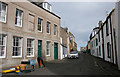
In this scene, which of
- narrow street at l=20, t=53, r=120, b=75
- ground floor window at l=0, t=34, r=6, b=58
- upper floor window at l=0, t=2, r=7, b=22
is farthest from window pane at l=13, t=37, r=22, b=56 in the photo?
narrow street at l=20, t=53, r=120, b=75

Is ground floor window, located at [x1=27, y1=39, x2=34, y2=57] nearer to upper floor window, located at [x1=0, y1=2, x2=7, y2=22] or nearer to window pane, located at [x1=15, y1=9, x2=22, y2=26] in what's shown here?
window pane, located at [x1=15, y1=9, x2=22, y2=26]

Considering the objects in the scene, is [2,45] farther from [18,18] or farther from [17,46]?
[18,18]

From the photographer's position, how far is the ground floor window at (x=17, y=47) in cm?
1303

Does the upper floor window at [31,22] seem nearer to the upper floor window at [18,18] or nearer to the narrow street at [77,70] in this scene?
the upper floor window at [18,18]

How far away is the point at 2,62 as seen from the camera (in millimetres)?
11258

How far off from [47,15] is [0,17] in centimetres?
882

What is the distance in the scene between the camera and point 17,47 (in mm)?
13391

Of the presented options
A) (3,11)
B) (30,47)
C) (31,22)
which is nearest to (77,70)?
(30,47)

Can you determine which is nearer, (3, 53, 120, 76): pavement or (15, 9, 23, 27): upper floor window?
(3, 53, 120, 76): pavement

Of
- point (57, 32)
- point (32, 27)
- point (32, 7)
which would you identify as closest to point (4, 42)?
point (32, 27)

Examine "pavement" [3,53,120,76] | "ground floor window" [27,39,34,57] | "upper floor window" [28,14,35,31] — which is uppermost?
"upper floor window" [28,14,35,31]

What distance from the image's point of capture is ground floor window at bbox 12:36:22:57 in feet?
42.8

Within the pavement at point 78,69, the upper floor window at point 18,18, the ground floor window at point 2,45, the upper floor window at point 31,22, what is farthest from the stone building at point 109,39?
the ground floor window at point 2,45

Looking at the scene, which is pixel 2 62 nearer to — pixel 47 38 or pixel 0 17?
pixel 0 17
